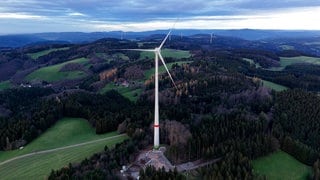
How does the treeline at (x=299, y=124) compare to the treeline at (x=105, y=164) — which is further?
the treeline at (x=299, y=124)

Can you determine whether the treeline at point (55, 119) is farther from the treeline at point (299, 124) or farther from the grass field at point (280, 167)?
the treeline at point (299, 124)

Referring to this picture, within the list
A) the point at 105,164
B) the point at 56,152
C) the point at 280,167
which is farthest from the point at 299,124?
the point at 56,152

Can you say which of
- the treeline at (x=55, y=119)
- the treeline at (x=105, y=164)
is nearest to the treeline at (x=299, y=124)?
the treeline at (x=105, y=164)

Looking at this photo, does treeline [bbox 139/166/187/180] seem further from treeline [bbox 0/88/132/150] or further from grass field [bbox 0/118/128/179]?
treeline [bbox 0/88/132/150]

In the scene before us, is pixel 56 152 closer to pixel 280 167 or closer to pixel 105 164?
pixel 105 164

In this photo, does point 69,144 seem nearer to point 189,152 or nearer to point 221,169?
point 189,152

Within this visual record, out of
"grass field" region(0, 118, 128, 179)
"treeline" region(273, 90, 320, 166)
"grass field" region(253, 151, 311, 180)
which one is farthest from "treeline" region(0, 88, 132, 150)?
"treeline" region(273, 90, 320, 166)
